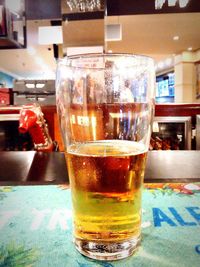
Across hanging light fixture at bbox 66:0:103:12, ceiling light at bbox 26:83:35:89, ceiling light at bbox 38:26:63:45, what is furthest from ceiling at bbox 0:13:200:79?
ceiling light at bbox 26:83:35:89

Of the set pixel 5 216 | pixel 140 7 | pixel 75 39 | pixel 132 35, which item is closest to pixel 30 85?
pixel 75 39

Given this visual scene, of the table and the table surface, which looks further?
the table surface

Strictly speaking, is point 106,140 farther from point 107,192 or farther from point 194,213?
point 194,213

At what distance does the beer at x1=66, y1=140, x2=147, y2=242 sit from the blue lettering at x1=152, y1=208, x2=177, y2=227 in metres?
0.10

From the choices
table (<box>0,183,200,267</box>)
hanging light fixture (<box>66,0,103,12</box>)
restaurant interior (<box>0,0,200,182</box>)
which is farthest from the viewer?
hanging light fixture (<box>66,0,103,12</box>)

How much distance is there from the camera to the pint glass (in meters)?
0.47

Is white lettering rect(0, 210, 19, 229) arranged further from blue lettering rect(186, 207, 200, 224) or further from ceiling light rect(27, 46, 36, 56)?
ceiling light rect(27, 46, 36, 56)

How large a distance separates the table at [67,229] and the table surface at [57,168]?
10cm

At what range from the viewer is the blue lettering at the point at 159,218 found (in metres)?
0.57

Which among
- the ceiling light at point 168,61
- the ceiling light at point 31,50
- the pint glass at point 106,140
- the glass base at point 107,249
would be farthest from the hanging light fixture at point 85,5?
the ceiling light at point 168,61

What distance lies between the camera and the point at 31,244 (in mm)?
487

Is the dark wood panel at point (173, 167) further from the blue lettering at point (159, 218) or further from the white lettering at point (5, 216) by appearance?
the white lettering at point (5, 216)

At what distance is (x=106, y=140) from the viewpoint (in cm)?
51

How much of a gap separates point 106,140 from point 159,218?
8.6 inches
